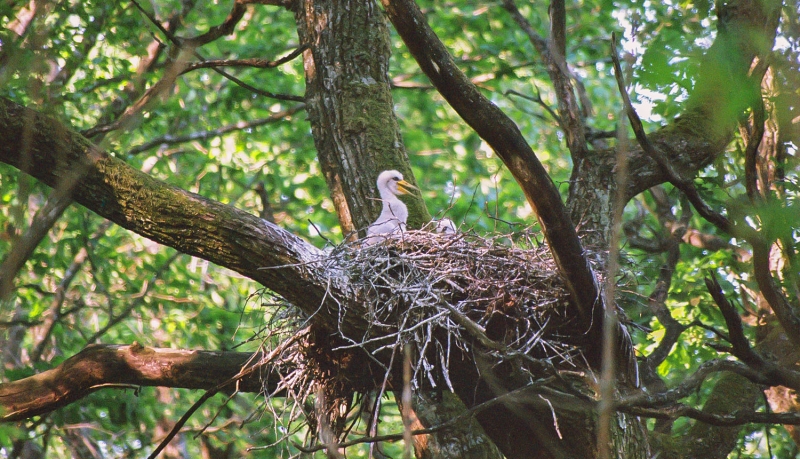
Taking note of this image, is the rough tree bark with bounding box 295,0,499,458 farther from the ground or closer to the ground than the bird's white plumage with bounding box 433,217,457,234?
farther from the ground

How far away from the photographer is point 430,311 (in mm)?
3557

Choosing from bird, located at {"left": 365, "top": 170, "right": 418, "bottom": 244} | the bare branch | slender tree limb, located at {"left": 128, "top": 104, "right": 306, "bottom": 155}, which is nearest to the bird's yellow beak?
bird, located at {"left": 365, "top": 170, "right": 418, "bottom": 244}

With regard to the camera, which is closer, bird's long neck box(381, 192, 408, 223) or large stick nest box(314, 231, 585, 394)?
large stick nest box(314, 231, 585, 394)

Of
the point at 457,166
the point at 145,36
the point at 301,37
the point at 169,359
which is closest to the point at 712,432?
the point at 169,359

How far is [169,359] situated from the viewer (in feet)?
13.7

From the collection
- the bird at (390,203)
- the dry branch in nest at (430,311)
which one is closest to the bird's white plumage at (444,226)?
the bird at (390,203)

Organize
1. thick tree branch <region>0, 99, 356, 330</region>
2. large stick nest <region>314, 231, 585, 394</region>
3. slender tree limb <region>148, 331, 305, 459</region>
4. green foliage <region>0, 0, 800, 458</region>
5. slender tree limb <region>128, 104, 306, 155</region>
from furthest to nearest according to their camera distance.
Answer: slender tree limb <region>128, 104, 306, 155</region>, green foliage <region>0, 0, 800, 458</region>, slender tree limb <region>148, 331, 305, 459</region>, large stick nest <region>314, 231, 585, 394</region>, thick tree branch <region>0, 99, 356, 330</region>

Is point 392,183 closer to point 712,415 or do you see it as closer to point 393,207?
point 393,207

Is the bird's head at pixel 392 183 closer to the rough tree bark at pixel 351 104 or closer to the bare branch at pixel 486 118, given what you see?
the rough tree bark at pixel 351 104

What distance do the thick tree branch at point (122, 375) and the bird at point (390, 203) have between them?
1.02m

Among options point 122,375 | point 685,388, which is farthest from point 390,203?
point 685,388

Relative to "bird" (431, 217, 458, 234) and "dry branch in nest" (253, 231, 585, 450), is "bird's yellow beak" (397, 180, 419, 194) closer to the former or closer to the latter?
"bird" (431, 217, 458, 234)

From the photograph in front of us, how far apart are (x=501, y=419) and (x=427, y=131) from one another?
25.9 ft

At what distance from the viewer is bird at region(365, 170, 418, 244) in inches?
175
